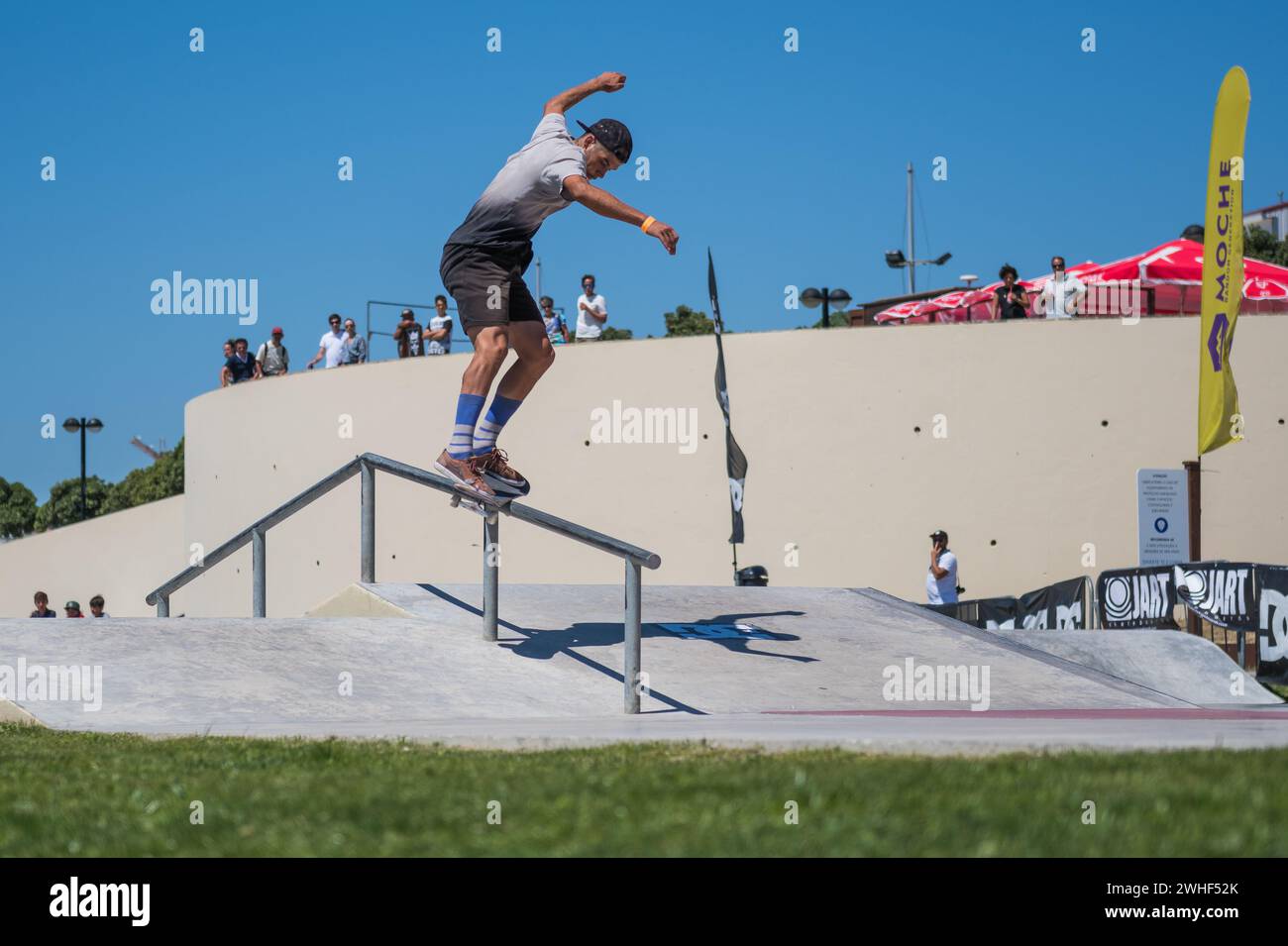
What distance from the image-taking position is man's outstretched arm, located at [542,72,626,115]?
855 centimetres

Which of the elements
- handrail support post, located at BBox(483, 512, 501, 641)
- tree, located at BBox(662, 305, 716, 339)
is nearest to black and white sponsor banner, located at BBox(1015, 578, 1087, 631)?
handrail support post, located at BBox(483, 512, 501, 641)

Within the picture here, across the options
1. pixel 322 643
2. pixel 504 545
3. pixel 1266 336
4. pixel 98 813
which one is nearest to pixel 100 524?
pixel 504 545

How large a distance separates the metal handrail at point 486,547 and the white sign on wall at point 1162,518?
37.6 feet

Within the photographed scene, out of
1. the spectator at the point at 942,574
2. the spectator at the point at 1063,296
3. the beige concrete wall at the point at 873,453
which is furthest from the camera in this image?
the spectator at the point at 1063,296

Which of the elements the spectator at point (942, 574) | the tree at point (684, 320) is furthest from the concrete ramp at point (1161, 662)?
the tree at point (684, 320)

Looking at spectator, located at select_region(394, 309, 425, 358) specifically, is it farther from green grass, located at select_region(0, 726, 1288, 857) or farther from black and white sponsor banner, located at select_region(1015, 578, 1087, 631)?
green grass, located at select_region(0, 726, 1288, 857)

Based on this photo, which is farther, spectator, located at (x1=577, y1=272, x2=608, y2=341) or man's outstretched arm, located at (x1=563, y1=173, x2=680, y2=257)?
spectator, located at (x1=577, y1=272, x2=608, y2=341)

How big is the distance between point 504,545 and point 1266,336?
1206 centimetres

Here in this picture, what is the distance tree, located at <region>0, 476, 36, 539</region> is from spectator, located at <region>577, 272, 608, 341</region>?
55388 millimetres

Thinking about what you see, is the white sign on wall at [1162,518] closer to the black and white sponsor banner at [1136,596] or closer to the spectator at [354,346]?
the black and white sponsor banner at [1136,596]

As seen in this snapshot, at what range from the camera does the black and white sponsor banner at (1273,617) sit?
15.0m

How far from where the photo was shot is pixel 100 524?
125ft

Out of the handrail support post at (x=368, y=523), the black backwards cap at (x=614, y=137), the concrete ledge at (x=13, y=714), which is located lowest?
the concrete ledge at (x=13, y=714)

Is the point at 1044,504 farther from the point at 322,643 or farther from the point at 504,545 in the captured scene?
the point at 322,643
